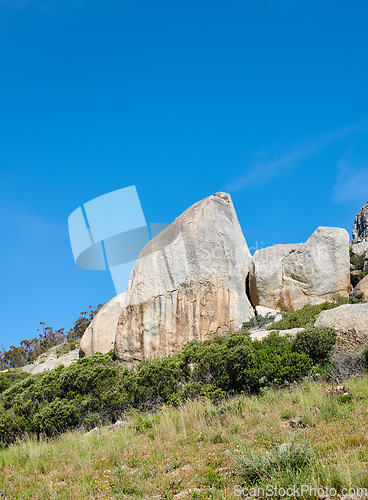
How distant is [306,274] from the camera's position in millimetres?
25016

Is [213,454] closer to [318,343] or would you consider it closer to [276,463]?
[276,463]

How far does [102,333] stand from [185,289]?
820 cm

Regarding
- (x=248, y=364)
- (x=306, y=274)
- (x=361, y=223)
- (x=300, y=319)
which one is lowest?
(x=248, y=364)

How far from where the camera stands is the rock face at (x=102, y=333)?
1058 inches

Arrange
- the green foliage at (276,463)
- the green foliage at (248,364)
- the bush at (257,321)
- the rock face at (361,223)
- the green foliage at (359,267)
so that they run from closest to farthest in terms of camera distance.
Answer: the green foliage at (276,463) < the green foliage at (248,364) < the bush at (257,321) < the green foliage at (359,267) < the rock face at (361,223)

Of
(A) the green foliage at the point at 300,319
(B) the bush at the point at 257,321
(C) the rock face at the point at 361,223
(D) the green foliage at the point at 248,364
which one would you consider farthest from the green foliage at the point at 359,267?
(C) the rock face at the point at 361,223

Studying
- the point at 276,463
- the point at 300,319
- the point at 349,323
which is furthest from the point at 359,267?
the point at 276,463

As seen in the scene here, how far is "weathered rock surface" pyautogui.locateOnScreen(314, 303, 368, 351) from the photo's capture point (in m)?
10.6

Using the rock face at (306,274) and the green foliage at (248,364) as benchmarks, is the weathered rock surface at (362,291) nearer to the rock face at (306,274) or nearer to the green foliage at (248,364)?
the rock face at (306,274)

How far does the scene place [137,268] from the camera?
23938 mm

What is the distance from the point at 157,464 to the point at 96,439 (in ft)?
9.35

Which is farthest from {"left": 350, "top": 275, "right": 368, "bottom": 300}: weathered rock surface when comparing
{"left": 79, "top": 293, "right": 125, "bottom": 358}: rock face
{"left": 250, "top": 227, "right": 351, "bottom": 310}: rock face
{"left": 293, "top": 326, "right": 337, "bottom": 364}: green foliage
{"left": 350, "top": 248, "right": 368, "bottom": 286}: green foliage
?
{"left": 79, "top": 293, "right": 125, "bottom": 358}: rock face

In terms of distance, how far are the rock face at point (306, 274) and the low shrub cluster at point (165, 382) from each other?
12.9 m

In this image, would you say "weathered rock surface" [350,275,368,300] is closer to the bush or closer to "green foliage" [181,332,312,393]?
the bush
